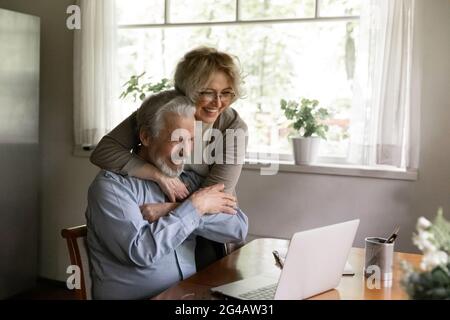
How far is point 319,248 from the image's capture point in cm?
143

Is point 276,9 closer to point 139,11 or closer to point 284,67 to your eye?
point 284,67

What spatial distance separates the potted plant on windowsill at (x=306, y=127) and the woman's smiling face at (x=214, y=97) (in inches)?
39.1

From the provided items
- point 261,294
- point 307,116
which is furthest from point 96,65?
point 261,294

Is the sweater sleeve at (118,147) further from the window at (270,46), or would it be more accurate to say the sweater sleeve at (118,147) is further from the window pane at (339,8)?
the window pane at (339,8)

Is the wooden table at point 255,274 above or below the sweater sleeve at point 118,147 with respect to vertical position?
below

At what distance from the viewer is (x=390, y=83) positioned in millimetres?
2959

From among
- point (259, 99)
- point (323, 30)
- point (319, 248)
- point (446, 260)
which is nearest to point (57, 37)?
point (259, 99)

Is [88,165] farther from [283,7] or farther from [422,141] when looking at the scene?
[422,141]

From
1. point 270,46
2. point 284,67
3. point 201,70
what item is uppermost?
point 270,46

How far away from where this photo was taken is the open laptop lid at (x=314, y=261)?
1340mm

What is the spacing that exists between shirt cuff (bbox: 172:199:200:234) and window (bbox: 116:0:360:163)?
5.60 feet

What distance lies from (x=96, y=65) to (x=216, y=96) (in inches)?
66.0

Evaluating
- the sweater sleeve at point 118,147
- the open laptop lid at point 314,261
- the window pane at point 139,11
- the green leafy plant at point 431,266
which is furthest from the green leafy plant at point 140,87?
the green leafy plant at point 431,266
